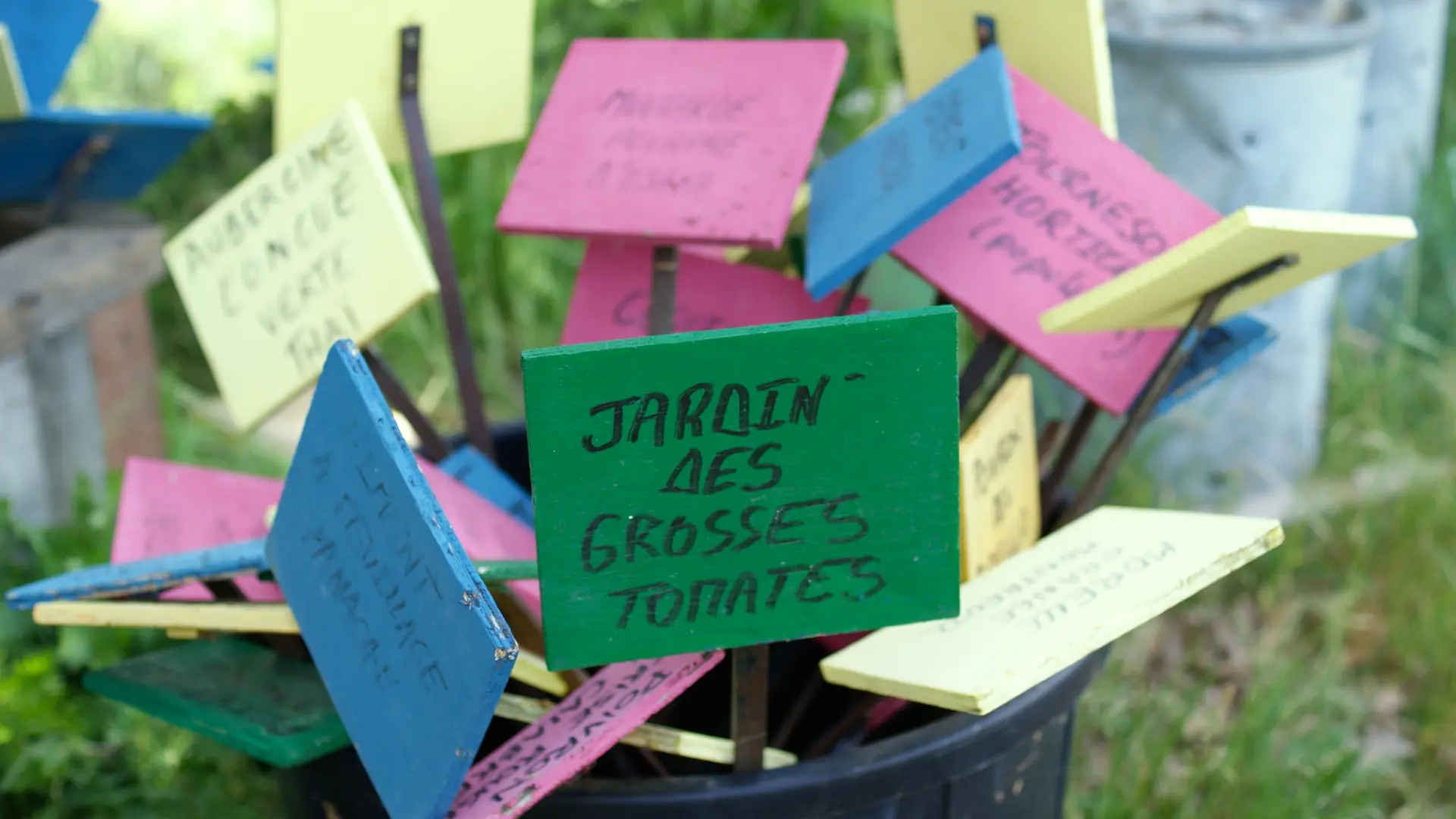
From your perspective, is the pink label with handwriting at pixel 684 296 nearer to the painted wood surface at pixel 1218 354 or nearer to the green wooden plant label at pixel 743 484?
the painted wood surface at pixel 1218 354

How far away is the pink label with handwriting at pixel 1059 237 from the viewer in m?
1.06

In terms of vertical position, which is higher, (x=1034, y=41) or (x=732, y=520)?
(x=1034, y=41)

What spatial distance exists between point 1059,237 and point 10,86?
97 cm

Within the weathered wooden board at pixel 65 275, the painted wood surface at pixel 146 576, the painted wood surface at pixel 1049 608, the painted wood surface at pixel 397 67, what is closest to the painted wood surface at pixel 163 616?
the painted wood surface at pixel 146 576

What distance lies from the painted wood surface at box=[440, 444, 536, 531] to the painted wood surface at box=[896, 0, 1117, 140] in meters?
0.52

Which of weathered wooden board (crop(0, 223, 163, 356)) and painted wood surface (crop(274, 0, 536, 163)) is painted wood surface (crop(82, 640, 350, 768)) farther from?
weathered wooden board (crop(0, 223, 163, 356))

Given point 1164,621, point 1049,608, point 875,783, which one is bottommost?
point 1164,621

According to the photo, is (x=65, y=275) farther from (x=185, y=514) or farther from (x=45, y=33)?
(x=185, y=514)

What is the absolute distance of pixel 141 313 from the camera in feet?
5.99

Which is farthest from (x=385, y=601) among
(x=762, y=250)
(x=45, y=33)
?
(x=45, y=33)

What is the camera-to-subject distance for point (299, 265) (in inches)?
42.4

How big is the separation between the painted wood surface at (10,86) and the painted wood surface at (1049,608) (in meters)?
0.97

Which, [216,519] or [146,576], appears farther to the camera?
[216,519]

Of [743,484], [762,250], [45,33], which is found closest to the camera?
[743,484]
